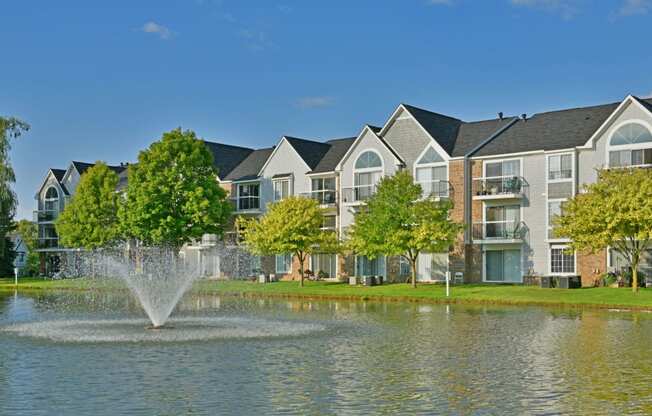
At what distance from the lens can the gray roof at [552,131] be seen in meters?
58.0

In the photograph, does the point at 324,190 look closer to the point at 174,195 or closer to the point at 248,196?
the point at 248,196

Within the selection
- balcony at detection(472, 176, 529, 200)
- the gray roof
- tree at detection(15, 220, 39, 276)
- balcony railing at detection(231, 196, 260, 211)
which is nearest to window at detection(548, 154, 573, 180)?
the gray roof

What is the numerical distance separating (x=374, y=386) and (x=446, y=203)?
→ 39.4 metres

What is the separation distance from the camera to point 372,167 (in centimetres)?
6575

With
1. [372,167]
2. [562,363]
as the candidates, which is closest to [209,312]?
[562,363]

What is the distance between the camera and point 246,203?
7562cm

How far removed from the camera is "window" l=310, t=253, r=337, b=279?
2709 inches

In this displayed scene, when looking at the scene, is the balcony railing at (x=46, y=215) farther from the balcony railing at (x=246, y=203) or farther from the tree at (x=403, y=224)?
the tree at (x=403, y=224)

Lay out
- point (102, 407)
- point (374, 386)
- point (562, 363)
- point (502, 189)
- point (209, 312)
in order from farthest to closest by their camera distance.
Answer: point (502, 189) → point (209, 312) → point (562, 363) → point (374, 386) → point (102, 407)

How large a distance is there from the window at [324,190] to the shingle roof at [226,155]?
1183 cm

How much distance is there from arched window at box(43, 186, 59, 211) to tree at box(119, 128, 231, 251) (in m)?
28.9

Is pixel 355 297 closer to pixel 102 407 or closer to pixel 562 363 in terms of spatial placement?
pixel 562 363

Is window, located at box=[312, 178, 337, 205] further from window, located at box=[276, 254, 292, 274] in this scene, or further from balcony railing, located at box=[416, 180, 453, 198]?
balcony railing, located at box=[416, 180, 453, 198]

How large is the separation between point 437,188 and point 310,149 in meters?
15.2
